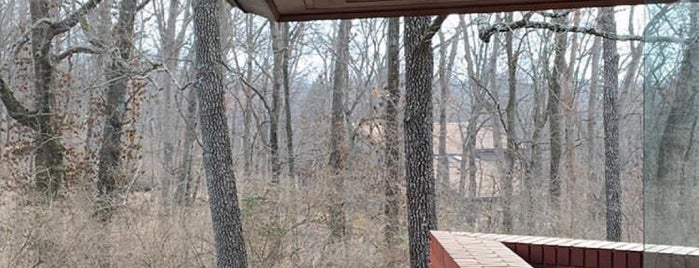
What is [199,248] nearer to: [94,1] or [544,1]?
[94,1]

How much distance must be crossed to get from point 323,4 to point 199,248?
3.95 m

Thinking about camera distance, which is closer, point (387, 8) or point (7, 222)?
point (387, 8)

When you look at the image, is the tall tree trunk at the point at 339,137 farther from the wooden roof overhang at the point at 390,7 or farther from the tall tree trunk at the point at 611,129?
the wooden roof overhang at the point at 390,7

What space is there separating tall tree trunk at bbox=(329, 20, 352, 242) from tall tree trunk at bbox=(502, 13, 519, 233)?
1586 mm

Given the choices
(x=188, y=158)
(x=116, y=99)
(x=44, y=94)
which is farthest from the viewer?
(x=188, y=158)

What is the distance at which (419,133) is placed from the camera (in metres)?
4.70

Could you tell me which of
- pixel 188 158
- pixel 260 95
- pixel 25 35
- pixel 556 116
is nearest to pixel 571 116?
pixel 556 116

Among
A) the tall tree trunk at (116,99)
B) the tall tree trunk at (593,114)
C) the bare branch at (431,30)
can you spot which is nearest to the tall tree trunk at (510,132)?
the tall tree trunk at (593,114)

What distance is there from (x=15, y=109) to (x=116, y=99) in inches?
34.8

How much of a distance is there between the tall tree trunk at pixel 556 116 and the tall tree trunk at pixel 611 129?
46 cm

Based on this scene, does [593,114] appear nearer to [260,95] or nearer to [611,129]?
[611,129]

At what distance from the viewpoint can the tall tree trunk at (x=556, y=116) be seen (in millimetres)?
6363

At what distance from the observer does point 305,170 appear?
638 cm

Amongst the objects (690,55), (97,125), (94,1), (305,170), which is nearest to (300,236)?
(305,170)
